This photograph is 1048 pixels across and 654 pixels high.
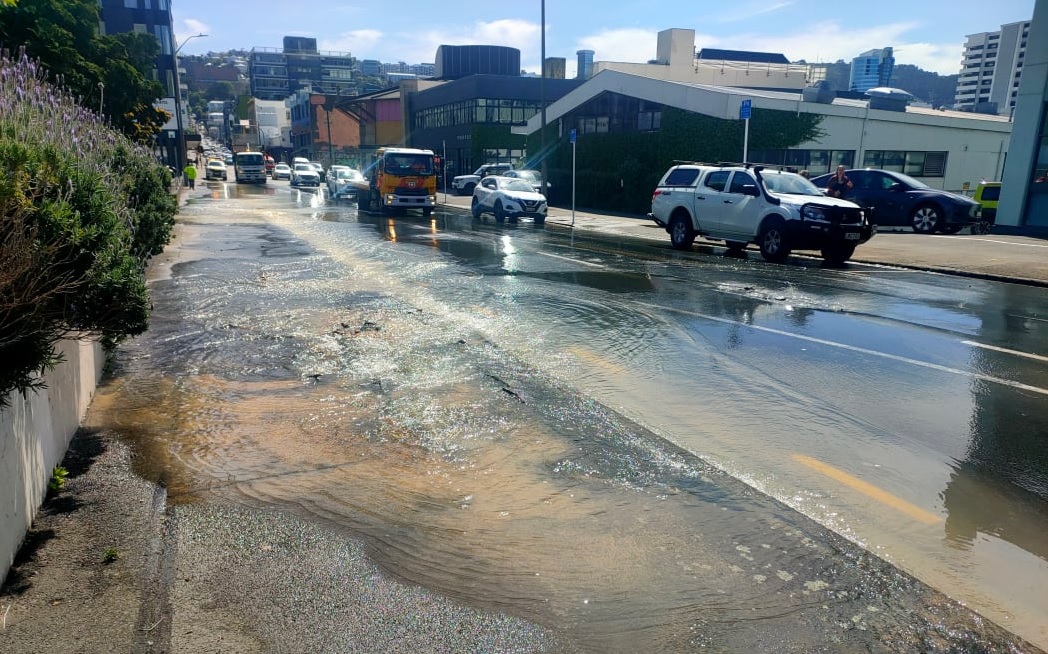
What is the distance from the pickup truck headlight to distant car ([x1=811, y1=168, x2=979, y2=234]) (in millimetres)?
6182

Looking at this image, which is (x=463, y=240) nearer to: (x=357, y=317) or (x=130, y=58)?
(x=357, y=317)

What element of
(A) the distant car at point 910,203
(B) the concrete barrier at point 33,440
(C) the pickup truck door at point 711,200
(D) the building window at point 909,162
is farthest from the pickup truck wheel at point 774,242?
(D) the building window at point 909,162

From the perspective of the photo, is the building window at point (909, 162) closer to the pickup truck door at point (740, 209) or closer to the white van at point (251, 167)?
the pickup truck door at point (740, 209)

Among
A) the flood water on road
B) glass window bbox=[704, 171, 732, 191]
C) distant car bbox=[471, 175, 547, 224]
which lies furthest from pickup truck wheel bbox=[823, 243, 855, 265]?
distant car bbox=[471, 175, 547, 224]

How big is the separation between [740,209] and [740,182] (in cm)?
62

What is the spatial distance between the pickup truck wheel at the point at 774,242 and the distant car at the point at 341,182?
2722 centimetres

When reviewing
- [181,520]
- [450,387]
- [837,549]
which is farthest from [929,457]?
[181,520]

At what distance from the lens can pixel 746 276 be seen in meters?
13.4

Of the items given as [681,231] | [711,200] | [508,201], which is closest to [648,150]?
[508,201]

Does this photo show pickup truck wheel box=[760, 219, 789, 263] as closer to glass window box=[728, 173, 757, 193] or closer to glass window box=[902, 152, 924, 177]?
glass window box=[728, 173, 757, 193]

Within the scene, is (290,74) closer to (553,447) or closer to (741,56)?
(741,56)

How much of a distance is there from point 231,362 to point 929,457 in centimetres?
634

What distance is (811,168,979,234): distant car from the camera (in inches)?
816

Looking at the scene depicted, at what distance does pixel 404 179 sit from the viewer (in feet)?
92.0
